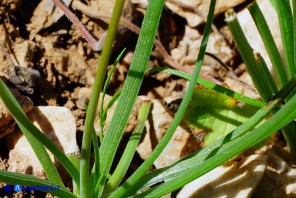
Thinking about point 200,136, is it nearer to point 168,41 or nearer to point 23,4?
point 168,41

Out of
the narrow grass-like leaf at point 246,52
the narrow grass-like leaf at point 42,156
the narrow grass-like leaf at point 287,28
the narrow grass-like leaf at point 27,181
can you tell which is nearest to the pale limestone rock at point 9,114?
the narrow grass-like leaf at point 42,156

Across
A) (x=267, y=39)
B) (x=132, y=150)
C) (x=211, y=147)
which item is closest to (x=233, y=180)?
(x=211, y=147)

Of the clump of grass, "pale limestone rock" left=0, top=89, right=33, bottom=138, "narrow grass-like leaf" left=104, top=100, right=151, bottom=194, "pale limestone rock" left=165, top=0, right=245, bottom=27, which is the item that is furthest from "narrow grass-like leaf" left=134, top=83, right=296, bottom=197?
"pale limestone rock" left=165, top=0, right=245, bottom=27

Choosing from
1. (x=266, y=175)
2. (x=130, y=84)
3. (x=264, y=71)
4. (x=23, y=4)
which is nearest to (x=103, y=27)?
(x=23, y=4)

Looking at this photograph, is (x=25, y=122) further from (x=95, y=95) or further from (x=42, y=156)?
(x=95, y=95)

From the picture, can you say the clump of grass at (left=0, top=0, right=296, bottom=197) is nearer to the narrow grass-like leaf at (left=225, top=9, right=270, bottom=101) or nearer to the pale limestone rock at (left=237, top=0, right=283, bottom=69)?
the narrow grass-like leaf at (left=225, top=9, right=270, bottom=101)

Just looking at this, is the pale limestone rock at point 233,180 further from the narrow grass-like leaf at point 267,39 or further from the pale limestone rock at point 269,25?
the pale limestone rock at point 269,25
